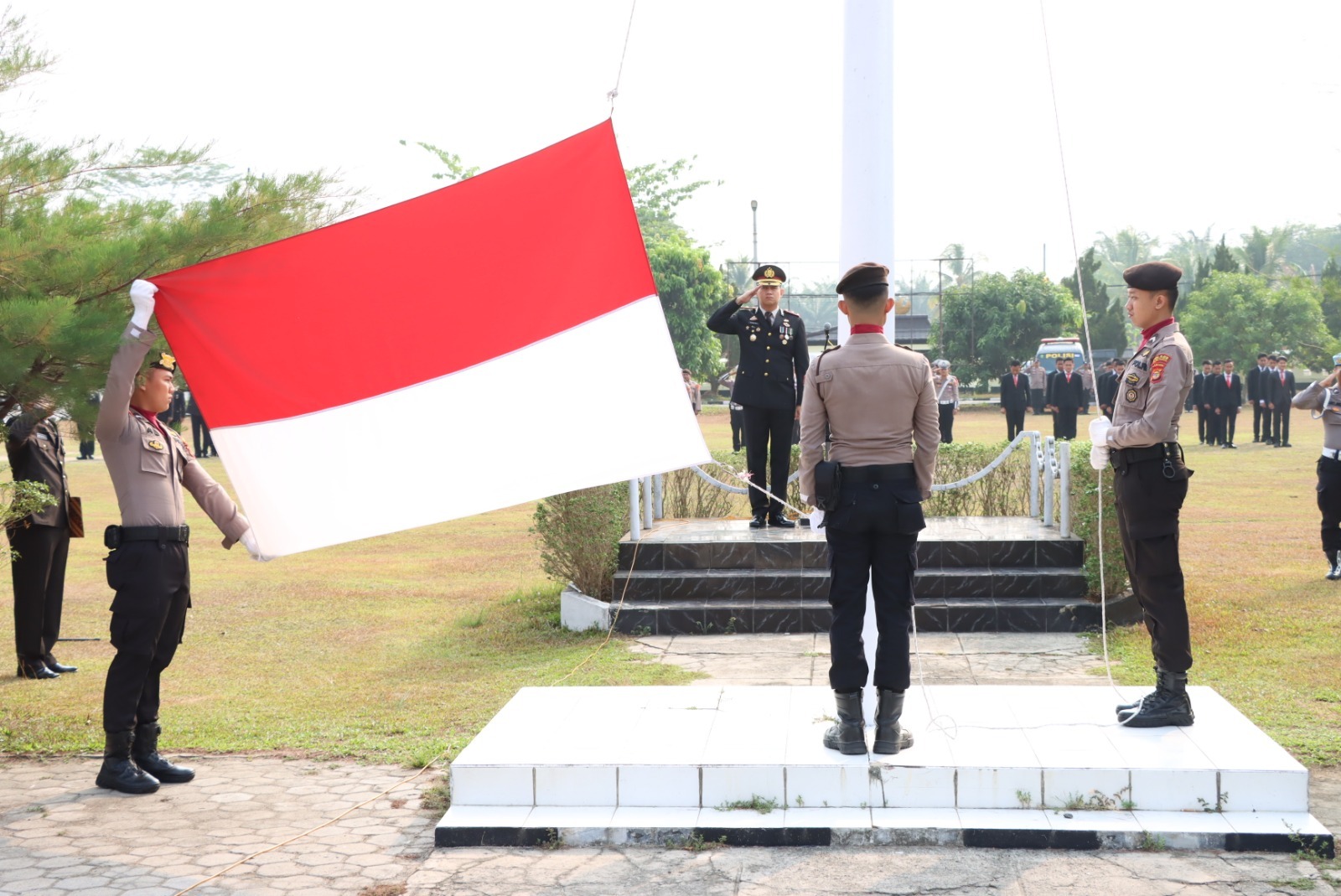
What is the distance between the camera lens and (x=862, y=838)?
4684mm

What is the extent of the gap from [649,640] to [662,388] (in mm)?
4277

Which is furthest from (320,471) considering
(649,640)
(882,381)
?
(649,640)

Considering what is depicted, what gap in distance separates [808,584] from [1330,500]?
4.49 m

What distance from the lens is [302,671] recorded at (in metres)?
8.38

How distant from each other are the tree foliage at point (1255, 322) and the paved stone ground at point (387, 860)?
53700mm

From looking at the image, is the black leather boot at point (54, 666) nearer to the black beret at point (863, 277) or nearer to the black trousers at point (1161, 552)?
the black beret at point (863, 277)

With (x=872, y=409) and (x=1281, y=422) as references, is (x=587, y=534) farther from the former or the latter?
(x=1281, y=422)

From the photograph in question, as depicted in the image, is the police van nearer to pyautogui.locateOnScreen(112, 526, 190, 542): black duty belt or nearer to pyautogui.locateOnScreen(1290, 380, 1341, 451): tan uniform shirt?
pyautogui.locateOnScreen(1290, 380, 1341, 451): tan uniform shirt

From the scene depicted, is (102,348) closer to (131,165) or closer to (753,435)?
(131,165)

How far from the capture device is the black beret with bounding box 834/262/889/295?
197 inches

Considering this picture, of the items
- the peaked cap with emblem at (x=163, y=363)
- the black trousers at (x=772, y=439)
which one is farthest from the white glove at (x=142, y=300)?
the black trousers at (x=772, y=439)

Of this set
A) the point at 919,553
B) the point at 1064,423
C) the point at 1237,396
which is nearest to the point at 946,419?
the point at 1064,423

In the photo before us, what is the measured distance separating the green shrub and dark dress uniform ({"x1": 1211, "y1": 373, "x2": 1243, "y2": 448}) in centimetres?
2094

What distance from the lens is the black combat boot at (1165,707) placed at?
5.31 metres
